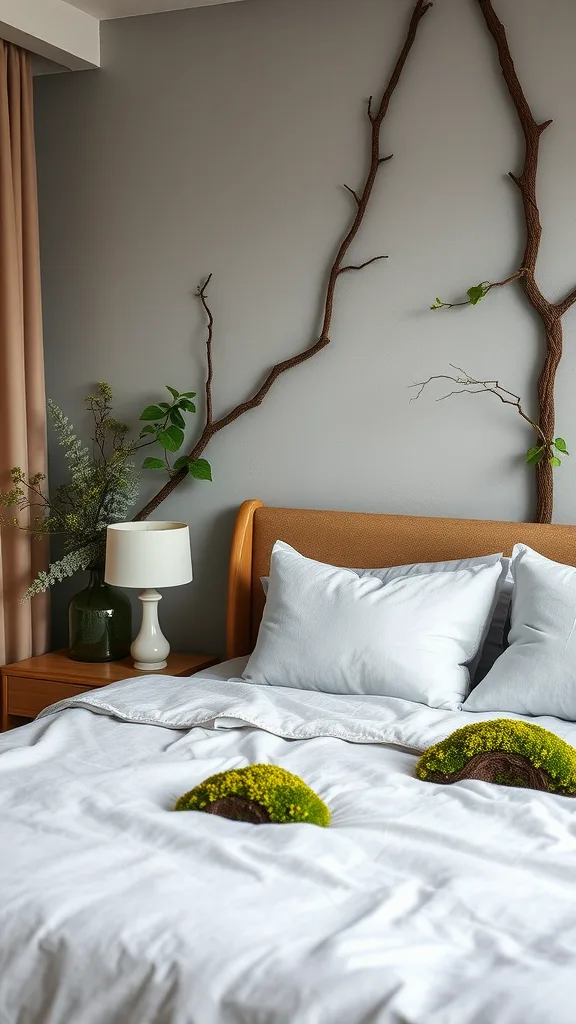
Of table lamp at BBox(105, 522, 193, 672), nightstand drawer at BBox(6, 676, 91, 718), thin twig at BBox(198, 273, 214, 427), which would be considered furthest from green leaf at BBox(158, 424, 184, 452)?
nightstand drawer at BBox(6, 676, 91, 718)

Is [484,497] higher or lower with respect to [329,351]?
lower

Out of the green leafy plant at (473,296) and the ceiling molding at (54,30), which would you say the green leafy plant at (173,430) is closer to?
the green leafy plant at (473,296)

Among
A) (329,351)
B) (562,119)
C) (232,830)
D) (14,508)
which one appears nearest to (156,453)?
(14,508)

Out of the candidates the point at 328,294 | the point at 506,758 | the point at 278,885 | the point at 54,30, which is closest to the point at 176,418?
the point at 328,294

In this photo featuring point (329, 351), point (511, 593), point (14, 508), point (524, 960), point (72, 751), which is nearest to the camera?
point (524, 960)

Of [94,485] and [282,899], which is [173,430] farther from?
[282,899]

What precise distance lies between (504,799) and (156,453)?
2.02 meters

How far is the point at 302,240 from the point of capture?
3244 millimetres

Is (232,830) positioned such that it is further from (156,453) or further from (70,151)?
(70,151)

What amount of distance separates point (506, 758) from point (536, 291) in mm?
1534

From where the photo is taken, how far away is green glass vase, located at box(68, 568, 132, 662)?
10.8ft

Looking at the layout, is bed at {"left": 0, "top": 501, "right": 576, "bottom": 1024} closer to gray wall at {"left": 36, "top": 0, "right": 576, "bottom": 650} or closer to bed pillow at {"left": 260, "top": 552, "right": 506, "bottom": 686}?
bed pillow at {"left": 260, "top": 552, "right": 506, "bottom": 686}

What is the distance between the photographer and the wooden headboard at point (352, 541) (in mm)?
2885

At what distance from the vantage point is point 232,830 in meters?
1.71
